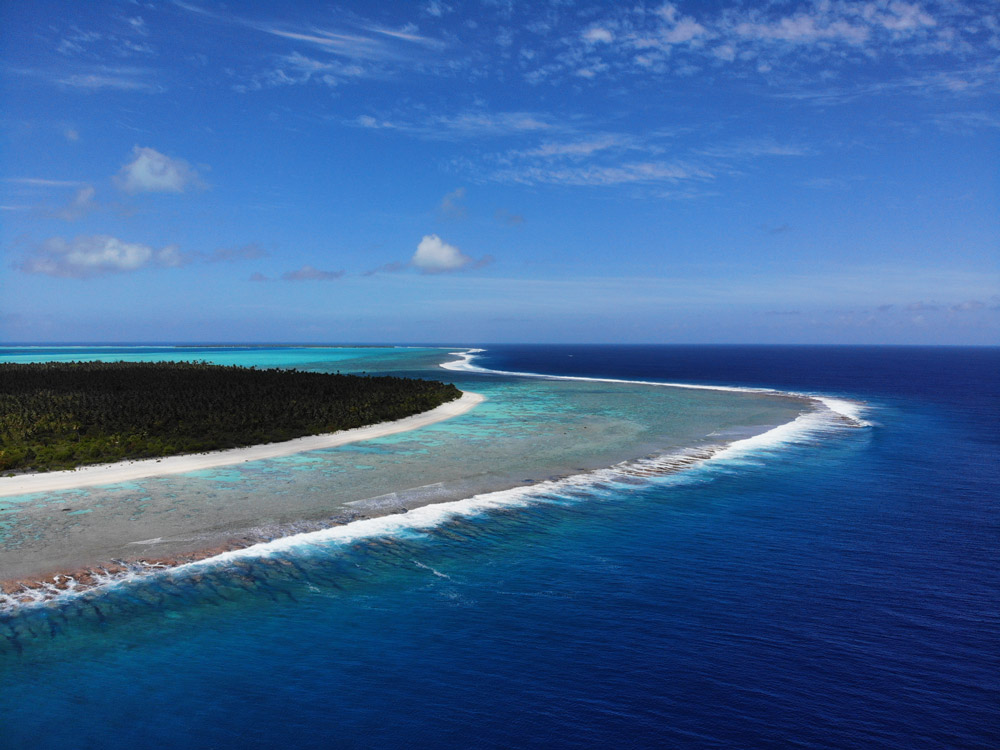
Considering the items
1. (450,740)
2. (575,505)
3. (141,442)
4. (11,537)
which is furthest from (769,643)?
(141,442)

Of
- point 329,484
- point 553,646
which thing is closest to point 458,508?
point 329,484

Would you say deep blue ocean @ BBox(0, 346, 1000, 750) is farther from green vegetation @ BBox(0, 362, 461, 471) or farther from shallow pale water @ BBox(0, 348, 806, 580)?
green vegetation @ BBox(0, 362, 461, 471)

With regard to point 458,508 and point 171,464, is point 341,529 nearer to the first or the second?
point 458,508

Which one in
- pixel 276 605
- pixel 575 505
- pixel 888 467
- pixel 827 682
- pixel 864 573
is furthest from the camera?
pixel 888 467

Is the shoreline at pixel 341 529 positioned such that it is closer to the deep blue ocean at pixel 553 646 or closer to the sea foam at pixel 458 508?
the sea foam at pixel 458 508

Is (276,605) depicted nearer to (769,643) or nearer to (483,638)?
(483,638)

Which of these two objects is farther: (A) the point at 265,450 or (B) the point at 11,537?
(A) the point at 265,450

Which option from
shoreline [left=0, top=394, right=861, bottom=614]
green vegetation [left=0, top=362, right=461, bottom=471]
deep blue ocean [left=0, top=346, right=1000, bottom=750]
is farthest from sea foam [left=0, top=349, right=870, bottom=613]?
green vegetation [left=0, top=362, right=461, bottom=471]

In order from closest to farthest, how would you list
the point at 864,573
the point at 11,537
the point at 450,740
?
1. the point at 450,740
2. the point at 864,573
3. the point at 11,537
